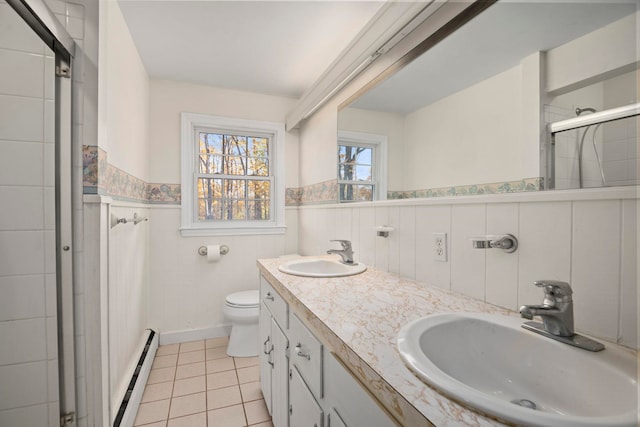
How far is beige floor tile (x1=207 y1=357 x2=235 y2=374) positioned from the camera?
6.86 feet

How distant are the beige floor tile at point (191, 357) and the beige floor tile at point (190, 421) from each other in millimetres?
633

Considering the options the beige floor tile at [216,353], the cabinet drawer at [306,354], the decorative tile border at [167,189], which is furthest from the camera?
the beige floor tile at [216,353]

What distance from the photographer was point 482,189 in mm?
991

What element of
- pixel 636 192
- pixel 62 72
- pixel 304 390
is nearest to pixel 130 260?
pixel 62 72

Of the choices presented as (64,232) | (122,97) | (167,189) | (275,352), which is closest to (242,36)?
(122,97)

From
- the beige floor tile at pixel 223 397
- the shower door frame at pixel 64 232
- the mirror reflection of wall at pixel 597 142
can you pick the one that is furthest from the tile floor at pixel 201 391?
the mirror reflection of wall at pixel 597 142

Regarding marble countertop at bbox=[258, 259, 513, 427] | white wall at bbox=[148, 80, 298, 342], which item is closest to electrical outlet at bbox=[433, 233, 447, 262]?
marble countertop at bbox=[258, 259, 513, 427]

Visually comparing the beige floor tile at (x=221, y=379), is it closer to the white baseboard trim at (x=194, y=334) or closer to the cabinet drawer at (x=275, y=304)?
the white baseboard trim at (x=194, y=334)

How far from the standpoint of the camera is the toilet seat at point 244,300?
2.22 m

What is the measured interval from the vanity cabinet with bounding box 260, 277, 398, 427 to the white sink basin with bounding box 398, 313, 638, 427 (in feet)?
0.49

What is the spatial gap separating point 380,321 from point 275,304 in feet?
2.27

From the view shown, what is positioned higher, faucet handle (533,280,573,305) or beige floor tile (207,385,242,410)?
A: faucet handle (533,280,573,305)

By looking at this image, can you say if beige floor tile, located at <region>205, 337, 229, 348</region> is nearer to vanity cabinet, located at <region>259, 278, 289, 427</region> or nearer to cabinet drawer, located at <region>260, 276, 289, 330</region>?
vanity cabinet, located at <region>259, 278, 289, 427</region>

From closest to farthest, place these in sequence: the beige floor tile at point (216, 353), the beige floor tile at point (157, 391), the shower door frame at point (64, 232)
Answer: the shower door frame at point (64, 232)
the beige floor tile at point (157, 391)
the beige floor tile at point (216, 353)
